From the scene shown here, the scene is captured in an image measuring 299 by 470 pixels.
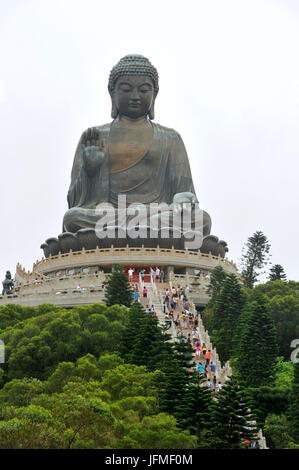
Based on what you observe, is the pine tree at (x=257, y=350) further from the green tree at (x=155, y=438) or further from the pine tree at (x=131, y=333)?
the green tree at (x=155, y=438)

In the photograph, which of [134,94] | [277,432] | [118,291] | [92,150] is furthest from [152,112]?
[277,432]

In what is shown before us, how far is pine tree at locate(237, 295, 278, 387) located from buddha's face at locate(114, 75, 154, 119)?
18.2 meters

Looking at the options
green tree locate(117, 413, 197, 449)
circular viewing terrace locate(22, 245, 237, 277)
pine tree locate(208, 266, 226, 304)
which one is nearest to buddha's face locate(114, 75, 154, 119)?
circular viewing terrace locate(22, 245, 237, 277)

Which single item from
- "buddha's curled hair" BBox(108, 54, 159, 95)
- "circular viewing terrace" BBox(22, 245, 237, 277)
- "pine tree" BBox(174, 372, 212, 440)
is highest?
"buddha's curled hair" BBox(108, 54, 159, 95)

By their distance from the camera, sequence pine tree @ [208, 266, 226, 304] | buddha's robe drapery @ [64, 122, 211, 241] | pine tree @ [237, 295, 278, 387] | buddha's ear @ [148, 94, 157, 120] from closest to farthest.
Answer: pine tree @ [237, 295, 278, 387]
pine tree @ [208, 266, 226, 304]
buddha's robe drapery @ [64, 122, 211, 241]
buddha's ear @ [148, 94, 157, 120]

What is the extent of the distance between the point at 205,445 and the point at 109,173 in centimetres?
2488

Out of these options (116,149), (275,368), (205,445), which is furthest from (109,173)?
(205,445)

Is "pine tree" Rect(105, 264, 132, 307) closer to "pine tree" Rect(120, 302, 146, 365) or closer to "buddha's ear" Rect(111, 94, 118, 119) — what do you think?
"pine tree" Rect(120, 302, 146, 365)

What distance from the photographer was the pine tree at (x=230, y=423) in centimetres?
1631

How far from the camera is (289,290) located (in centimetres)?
2972

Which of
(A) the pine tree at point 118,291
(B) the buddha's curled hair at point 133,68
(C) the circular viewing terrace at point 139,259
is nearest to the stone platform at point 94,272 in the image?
(C) the circular viewing terrace at point 139,259

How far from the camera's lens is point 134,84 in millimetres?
39938

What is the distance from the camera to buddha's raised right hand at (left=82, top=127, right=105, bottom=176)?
3959cm

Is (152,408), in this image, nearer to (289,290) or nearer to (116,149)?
(289,290)
